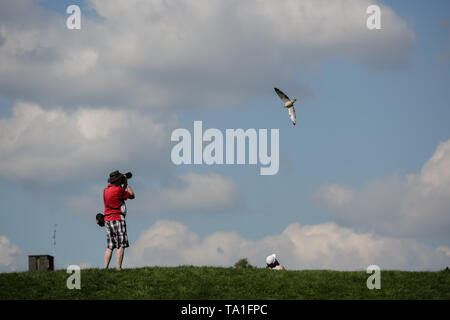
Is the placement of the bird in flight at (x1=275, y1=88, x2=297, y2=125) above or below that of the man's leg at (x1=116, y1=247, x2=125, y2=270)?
above

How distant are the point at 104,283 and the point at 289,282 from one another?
5.86 metres

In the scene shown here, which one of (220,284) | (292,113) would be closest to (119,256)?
(220,284)

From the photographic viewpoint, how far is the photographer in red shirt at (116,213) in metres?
24.0

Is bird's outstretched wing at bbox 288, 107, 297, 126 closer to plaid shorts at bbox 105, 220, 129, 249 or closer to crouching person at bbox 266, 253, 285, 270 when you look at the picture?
crouching person at bbox 266, 253, 285, 270

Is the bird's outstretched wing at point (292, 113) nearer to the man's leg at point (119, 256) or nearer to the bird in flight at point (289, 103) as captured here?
the bird in flight at point (289, 103)

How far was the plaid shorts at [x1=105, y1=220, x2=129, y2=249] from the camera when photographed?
24.0m

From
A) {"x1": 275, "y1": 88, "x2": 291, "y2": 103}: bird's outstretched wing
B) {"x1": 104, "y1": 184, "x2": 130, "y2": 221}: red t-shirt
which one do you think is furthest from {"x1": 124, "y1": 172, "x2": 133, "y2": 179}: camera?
{"x1": 275, "y1": 88, "x2": 291, "y2": 103}: bird's outstretched wing

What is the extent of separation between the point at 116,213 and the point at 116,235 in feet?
2.46

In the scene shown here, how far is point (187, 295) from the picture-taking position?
2184 centimetres

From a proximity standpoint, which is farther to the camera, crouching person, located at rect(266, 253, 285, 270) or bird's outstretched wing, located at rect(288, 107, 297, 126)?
bird's outstretched wing, located at rect(288, 107, 297, 126)

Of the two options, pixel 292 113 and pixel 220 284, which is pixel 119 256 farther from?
pixel 292 113
